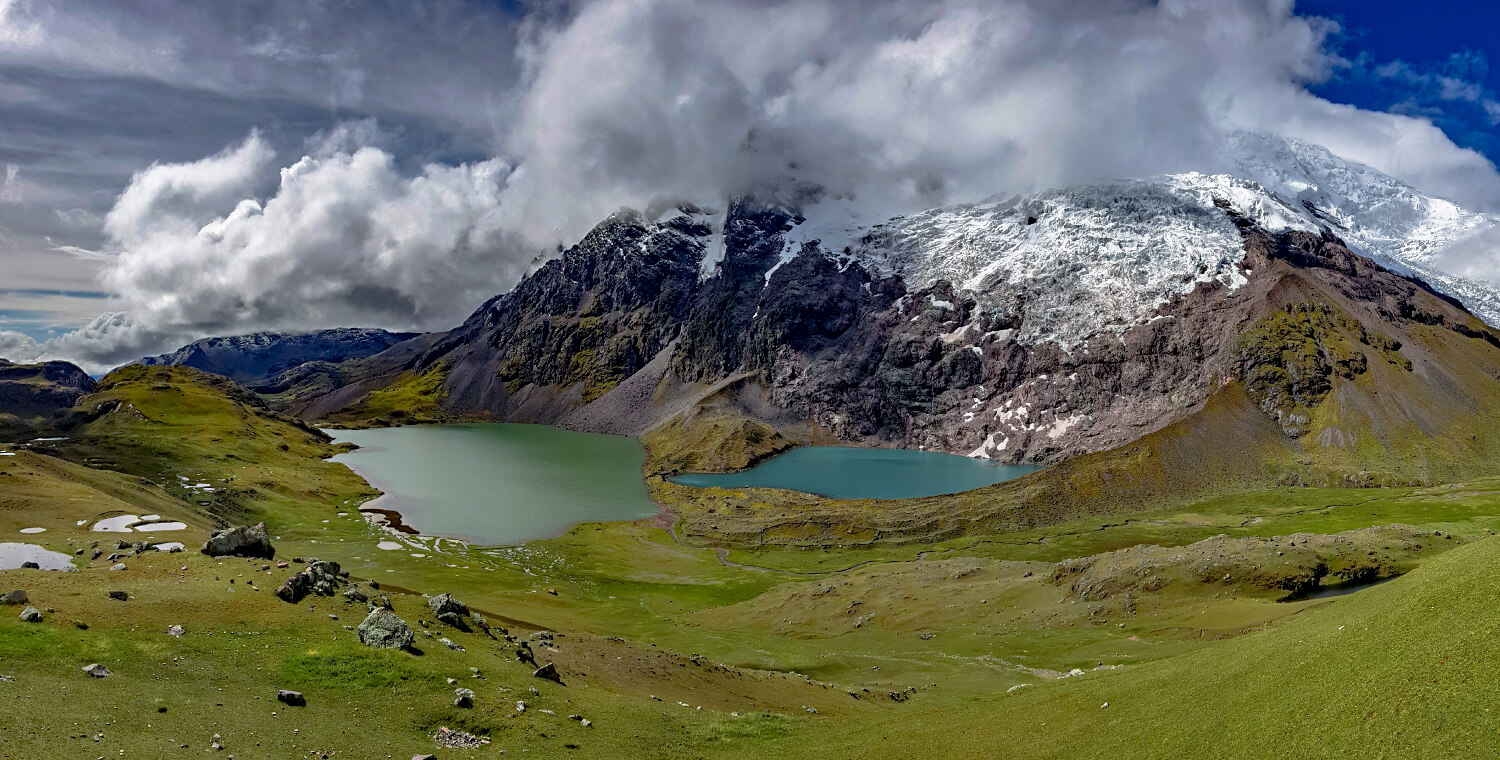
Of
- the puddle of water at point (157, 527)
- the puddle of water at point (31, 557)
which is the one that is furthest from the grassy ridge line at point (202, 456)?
the puddle of water at point (31, 557)

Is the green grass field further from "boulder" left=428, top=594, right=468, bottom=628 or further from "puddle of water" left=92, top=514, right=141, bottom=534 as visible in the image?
"puddle of water" left=92, top=514, right=141, bottom=534

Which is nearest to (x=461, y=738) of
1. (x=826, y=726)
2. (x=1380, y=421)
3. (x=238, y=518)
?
(x=826, y=726)

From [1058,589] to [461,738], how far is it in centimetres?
5802

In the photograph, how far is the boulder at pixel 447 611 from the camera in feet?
108

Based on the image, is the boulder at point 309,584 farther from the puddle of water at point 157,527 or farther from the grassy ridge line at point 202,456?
the grassy ridge line at point 202,456

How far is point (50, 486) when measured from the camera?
5978 centimetres

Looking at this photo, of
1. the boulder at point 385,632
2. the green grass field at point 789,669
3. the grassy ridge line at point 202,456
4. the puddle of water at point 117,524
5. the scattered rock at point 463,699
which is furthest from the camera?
the grassy ridge line at point 202,456

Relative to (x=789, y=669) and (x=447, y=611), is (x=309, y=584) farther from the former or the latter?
(x=789, y=669)

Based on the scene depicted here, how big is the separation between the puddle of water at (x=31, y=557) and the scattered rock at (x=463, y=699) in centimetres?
2102

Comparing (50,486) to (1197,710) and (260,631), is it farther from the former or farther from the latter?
(1197,710)

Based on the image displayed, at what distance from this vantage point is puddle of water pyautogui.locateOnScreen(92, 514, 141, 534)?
52.1m

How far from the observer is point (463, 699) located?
24.5 meters

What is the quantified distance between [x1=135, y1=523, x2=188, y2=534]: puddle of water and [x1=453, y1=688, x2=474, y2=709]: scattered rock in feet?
138

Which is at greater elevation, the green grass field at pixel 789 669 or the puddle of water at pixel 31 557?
the puddle of water at pixel 31 557
